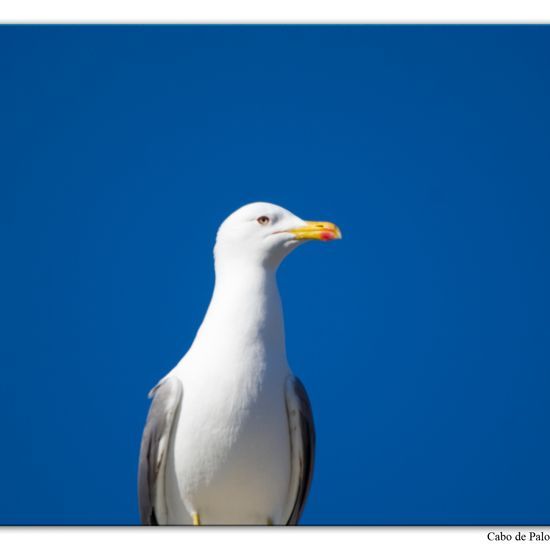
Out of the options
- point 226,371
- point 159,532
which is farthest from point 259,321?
point 159,532

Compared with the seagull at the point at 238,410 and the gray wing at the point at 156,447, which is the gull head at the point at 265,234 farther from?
the gray wing at the point at 156,447

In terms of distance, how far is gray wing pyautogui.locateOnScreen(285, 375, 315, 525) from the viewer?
209 inches

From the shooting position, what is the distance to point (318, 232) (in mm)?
5359

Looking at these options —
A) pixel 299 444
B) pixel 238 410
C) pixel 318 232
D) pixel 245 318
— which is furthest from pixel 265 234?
pixel 299 444

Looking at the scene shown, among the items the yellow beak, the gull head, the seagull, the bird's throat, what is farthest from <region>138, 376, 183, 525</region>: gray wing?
the yellow beak

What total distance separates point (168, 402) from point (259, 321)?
27.3 inches

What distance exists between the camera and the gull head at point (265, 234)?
17.7 ft

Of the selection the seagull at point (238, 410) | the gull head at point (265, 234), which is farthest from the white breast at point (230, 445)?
the gull head at point (265, 234)

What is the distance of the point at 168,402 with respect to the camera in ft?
17.1

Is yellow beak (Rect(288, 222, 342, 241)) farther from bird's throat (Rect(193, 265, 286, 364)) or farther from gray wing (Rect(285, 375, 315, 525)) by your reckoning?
gray wing (Rect(285, 375, 315, 525))

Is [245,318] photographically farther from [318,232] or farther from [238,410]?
[318,232]

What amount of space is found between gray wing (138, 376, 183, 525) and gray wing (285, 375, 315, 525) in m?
0.65
